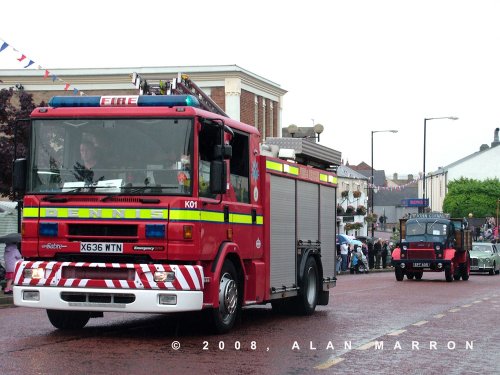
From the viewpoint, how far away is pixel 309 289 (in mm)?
17172

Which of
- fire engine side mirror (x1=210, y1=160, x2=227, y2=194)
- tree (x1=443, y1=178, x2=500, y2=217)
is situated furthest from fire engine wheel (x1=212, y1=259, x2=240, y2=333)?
tree (x1=443, y1=178, x2=500, y2=217)

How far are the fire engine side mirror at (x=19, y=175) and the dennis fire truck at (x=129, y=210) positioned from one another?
0.04 ft

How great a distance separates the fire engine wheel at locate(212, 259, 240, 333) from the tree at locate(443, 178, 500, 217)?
115 m

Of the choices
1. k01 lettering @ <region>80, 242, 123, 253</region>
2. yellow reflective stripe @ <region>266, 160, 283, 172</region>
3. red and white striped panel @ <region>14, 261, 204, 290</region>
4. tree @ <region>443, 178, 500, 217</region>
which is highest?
tree @ <region>443, 178, 500, 217</region>

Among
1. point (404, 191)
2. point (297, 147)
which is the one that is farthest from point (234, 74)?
point (404, 191)

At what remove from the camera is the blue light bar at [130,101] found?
12.7 metres

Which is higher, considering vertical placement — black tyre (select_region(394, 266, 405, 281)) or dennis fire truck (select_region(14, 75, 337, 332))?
dennis fire truck (select_region(14, 75, 337, 332))

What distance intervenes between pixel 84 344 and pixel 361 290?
624 inches

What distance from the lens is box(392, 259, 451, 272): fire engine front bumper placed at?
36.6m

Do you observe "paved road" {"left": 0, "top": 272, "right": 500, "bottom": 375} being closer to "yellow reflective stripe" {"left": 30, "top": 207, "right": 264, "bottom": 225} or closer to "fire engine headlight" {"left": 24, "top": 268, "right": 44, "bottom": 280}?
"fire engine headlight" {"left": 24, "top": 268, "right": 44, "bottom": 280}

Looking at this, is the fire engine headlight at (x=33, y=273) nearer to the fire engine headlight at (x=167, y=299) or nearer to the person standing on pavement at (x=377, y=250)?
the fire engine headlight at (x=167, y=299)

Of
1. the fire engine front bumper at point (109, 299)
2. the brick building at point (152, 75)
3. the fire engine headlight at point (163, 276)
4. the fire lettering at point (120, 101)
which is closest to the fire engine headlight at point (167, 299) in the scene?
the fire engine front bumper at point (109, 299)

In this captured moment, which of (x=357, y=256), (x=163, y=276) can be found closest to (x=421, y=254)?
(x=357, y=256)

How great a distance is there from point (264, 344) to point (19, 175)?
12.4ft
